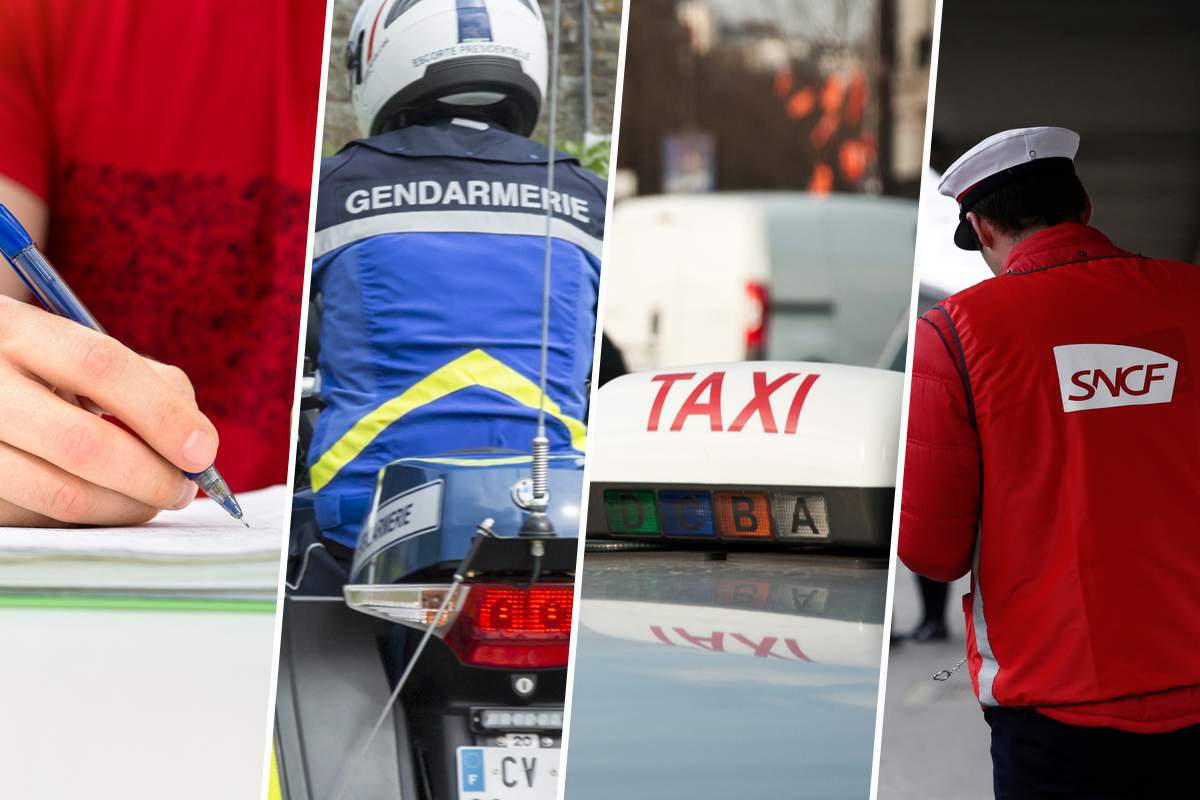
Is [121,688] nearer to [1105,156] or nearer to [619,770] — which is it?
[619,770]

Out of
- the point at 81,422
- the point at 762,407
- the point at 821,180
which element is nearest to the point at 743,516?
the point at 762,407

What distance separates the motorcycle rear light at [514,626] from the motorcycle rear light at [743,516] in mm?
208

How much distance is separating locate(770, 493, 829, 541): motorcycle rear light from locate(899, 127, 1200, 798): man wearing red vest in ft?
0.60

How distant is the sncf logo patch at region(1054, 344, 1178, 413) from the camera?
149cm

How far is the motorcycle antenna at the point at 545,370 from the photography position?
1.28 m

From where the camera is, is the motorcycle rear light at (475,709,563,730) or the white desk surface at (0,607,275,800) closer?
the white desk surface at (0,607,275,800)

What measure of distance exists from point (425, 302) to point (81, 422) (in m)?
0.36

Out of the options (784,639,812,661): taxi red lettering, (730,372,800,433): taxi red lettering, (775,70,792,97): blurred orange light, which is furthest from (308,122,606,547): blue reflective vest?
(775,70,792,97): blurred orange light

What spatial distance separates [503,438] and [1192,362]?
85 centimetres

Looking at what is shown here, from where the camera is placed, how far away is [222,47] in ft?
4.57

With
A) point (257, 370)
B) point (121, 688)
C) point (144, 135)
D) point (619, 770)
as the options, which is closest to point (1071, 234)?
point (619, 770)

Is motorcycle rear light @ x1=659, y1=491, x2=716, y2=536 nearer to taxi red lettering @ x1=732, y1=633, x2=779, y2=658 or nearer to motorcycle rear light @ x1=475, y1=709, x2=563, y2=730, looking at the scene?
taxi red lettering @ x1=732, y1=633, x2=779, y2=658

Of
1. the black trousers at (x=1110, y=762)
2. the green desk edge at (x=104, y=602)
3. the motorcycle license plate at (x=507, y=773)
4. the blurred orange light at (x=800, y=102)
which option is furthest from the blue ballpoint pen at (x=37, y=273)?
the blurred orange light at (x=800, y=102)

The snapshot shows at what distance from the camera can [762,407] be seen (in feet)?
4.77
